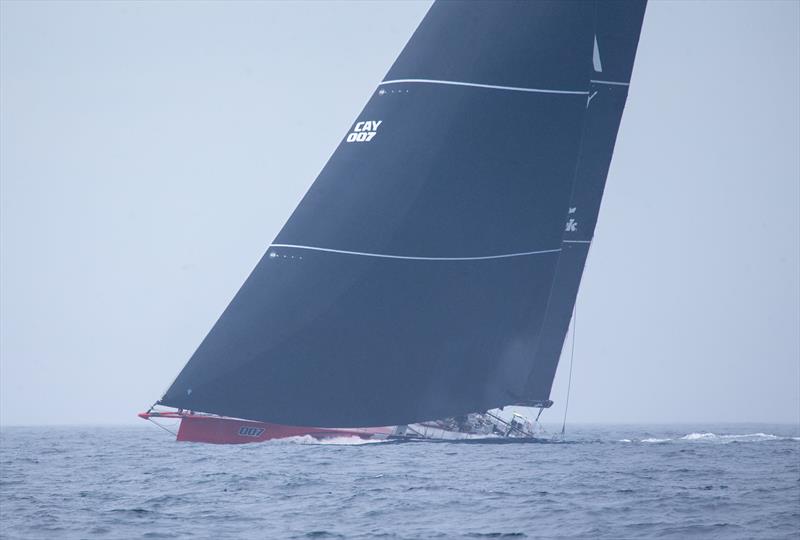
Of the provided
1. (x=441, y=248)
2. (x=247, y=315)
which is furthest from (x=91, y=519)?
(x=441, y=248)

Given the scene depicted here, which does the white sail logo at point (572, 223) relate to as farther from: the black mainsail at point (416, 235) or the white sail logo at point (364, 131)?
the white sail logo at point (364, 131)

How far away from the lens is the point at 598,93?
158 ft

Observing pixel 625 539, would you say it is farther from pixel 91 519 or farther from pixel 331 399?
pixel 331 399

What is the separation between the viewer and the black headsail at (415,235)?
3550 centimetres

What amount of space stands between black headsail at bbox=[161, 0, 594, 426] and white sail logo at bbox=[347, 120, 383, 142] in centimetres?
5

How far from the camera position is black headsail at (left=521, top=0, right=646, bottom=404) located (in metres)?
47.4

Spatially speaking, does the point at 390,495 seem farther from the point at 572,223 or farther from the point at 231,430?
the point at 572,223

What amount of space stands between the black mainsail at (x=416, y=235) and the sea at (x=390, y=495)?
2157mm

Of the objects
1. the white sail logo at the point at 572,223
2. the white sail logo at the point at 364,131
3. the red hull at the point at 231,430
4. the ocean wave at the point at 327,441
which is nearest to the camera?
the white sail logo at the point at 364,131

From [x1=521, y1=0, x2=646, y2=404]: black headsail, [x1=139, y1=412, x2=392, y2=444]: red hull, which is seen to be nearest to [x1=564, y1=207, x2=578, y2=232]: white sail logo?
[x1=521, y1=0, x2=646, y2=404]: black headsail

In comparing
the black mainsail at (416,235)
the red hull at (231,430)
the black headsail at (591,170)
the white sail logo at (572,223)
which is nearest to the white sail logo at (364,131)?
the black mainsail at (416,235)

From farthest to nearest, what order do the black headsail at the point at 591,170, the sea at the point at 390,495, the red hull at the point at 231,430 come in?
the black headsail at the point at 591,170 < the red hull at the point at 231,430 < the sea at the point at 390,495

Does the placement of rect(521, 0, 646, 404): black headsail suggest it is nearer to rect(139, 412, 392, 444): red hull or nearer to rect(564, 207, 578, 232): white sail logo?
rect(564, 207, 578, 232): white sail logo

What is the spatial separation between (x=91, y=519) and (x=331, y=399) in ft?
48.3
